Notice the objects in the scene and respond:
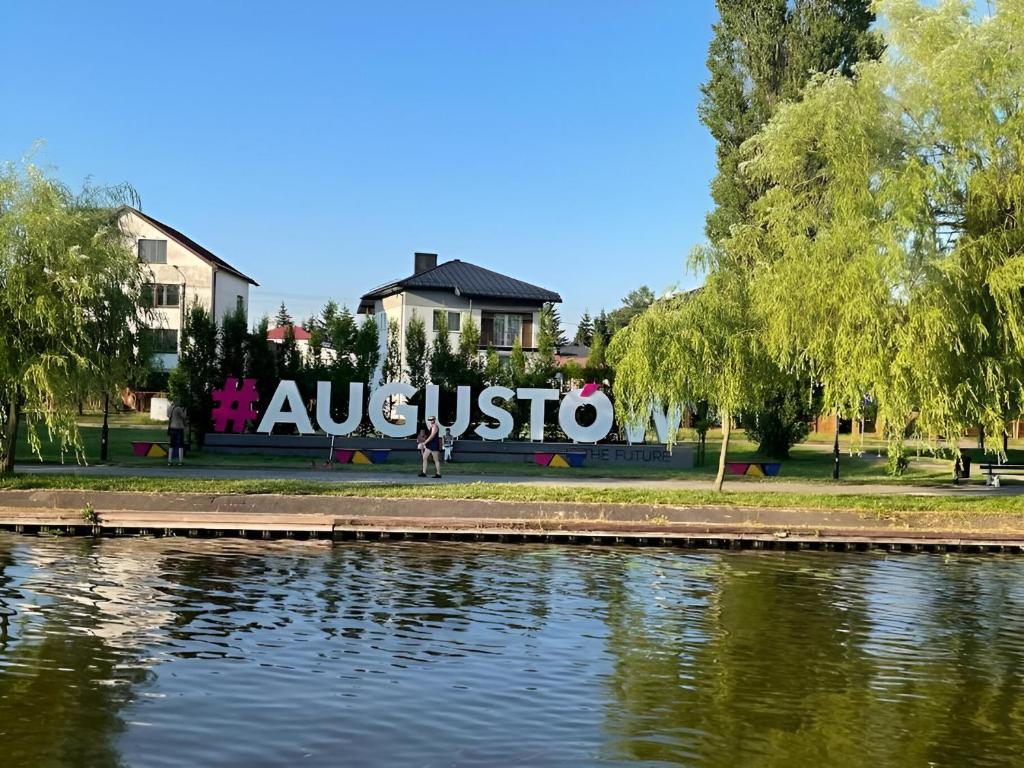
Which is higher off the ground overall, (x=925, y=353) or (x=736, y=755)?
(x=925, y=353)

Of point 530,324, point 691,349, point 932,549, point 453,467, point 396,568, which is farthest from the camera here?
A: point 530,324

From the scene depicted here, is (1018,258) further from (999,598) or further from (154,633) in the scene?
(154,633)

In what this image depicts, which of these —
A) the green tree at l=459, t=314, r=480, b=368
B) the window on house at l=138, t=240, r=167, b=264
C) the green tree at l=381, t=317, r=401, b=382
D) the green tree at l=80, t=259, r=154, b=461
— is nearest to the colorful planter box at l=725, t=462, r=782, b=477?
the green tree at l=459, t=314, r=480, b=368

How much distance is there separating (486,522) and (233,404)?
64.1 feet

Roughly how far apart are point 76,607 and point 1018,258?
63.3 ft

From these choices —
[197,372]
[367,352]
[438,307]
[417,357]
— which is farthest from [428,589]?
[438,307]

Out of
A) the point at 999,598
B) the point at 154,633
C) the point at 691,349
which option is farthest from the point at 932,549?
the point at 154,633

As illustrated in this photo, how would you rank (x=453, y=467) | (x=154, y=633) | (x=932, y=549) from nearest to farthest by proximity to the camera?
1. (x=154, y=633)
2. (x=932, y=549)
3. (x=453, y=467)

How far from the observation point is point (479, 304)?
2484 inches

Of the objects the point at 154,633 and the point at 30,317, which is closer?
the point at 154,633

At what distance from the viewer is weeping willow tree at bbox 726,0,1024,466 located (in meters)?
22.6

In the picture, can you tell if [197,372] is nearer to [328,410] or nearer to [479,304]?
[328,410]

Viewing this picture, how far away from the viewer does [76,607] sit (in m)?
14.0

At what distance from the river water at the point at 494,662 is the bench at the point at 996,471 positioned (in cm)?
1345
